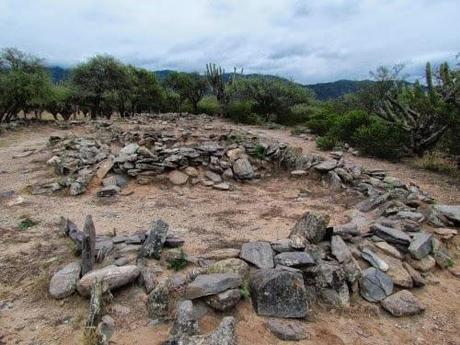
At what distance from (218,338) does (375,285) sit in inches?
95.6

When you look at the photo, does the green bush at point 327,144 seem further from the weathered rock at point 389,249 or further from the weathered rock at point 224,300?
the weathered rock at point 224,300

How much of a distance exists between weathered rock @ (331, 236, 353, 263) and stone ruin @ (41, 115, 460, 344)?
1cm

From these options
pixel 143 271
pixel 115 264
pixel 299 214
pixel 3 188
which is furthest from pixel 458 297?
pixel 3 188

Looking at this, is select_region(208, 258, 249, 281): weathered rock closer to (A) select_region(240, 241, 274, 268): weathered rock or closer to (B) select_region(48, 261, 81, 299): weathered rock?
(A) select_region(240, 241, 274, 268): weathered rock

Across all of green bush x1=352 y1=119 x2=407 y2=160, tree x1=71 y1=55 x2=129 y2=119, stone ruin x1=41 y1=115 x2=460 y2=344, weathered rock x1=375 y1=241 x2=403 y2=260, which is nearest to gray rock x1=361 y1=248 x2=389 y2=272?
stone ruin x1=41 y1=115 x2=460 y2=344

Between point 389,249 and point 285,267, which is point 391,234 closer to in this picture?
point 389,249

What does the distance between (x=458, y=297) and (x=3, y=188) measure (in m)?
9.91

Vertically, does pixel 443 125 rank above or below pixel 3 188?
above

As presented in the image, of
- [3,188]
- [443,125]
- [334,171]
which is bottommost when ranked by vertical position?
[3,188]

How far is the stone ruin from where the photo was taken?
12.3ft

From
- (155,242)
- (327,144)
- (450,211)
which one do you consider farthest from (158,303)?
(327,144)

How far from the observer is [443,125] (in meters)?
10.5

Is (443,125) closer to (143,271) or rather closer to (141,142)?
(141,142)

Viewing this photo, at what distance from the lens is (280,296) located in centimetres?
389
